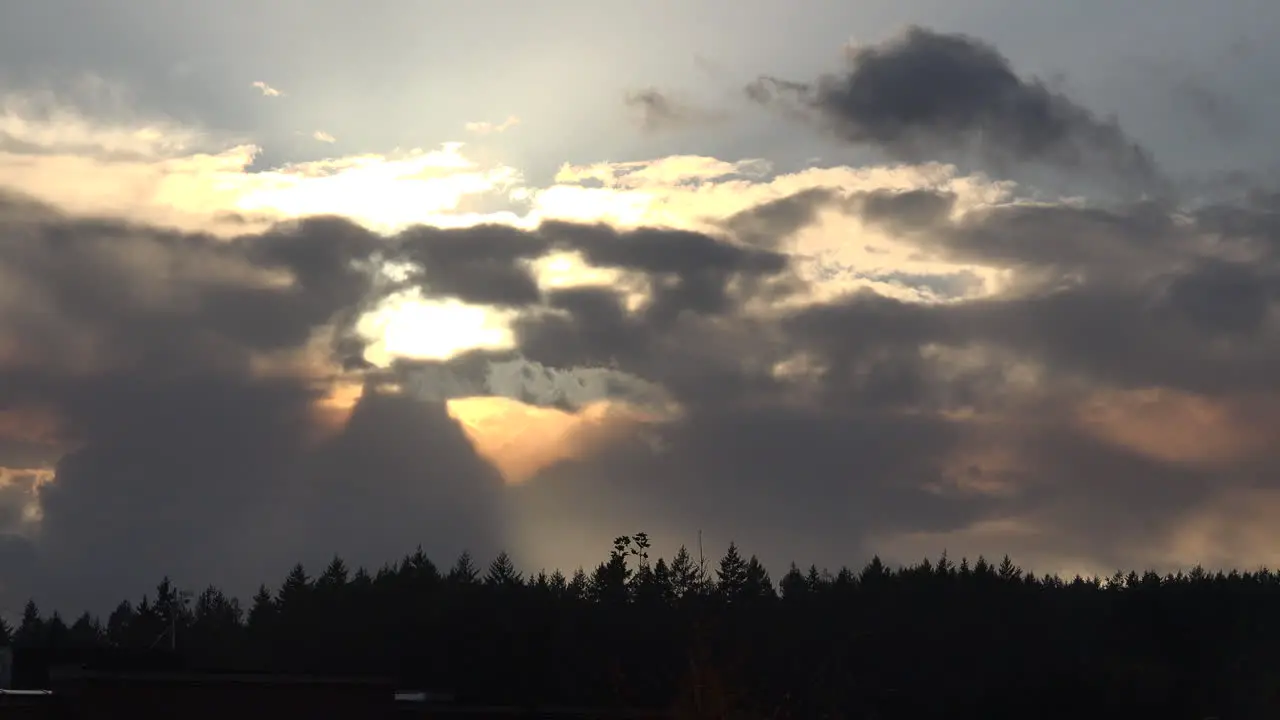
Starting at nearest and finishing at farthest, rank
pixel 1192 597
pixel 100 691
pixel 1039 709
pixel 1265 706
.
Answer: pixel 100 691 → pixel 1039 709 → pixel 1265 706 → pixel 1192 597

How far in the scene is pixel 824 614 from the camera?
550ft

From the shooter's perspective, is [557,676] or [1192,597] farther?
[1192,597]

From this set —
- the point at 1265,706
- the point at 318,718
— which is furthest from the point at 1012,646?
the point at 318,718

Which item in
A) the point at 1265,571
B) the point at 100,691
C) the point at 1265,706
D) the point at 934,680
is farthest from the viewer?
the point at 1265,571

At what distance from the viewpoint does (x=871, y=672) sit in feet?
498

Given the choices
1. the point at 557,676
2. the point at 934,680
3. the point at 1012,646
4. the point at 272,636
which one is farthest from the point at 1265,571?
the point at 272,636

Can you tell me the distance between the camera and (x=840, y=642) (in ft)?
512

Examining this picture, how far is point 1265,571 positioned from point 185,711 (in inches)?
7109

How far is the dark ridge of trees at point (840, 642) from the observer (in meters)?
135

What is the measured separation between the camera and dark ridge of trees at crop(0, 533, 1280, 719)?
134750mm

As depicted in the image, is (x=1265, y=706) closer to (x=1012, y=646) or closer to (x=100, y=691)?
(x=1012, y=646)

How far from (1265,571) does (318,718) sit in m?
176

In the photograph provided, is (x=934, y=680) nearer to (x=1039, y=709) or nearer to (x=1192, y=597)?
(x=1039, y=709)

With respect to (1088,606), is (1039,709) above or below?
below
